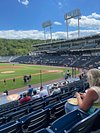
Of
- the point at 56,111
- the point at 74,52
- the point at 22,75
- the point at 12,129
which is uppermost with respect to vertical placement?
the point at 74,52

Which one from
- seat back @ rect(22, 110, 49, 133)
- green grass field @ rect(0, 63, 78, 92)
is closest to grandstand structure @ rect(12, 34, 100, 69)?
green grass field @ rect(0, 63, 78, 92)

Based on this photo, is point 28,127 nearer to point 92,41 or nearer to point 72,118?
point 72,118

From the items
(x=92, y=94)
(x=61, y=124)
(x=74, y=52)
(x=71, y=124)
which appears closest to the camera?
(x=61, y=124)

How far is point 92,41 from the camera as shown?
69.8 m

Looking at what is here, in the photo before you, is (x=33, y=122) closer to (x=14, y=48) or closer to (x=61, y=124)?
(x=61, y=124)

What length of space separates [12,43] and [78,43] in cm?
7587

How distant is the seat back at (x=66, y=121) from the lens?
374 centimetres

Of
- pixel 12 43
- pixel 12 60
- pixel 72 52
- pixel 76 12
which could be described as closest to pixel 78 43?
pixel 72 52

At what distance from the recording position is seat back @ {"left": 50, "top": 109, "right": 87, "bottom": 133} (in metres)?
3.74

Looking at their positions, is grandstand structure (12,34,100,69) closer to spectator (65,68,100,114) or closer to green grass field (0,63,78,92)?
green grass field (0,63,78,92)

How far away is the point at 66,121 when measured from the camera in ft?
12.7

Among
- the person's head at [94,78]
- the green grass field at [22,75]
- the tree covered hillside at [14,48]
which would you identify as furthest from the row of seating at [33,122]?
the tree covered hillside at [14,48]

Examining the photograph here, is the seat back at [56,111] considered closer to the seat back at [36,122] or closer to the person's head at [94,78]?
the seat back at [36,122]

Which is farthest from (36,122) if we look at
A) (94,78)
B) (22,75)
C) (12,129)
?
(22,75)
